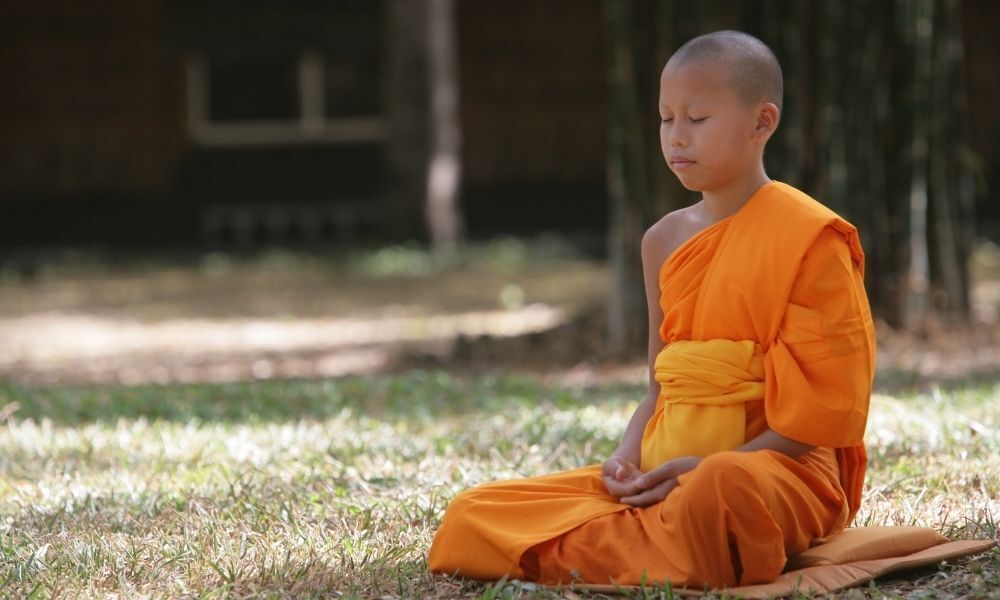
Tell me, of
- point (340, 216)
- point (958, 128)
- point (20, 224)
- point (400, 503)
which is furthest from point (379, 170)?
point (400, 503)

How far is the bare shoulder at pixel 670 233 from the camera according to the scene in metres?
3.69

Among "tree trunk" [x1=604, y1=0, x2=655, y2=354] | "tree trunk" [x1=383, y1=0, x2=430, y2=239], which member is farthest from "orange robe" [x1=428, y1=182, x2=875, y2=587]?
"tree trunk" [x1=383, y1=0, x2=430, y2=239]

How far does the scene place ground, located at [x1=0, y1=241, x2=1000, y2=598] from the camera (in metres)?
3.68

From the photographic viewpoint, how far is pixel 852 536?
357cm

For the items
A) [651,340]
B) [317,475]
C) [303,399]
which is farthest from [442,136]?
[651,340]

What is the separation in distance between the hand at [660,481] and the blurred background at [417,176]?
3754 millimetres

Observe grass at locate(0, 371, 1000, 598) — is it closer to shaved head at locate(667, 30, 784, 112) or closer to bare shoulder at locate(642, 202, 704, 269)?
bare shoulder at locate(642, 202, 704, 269)

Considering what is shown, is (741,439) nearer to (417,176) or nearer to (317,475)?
(317,475)

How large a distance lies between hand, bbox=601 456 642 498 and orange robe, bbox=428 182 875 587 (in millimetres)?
37

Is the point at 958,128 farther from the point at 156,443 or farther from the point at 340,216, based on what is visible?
the point at 340,216

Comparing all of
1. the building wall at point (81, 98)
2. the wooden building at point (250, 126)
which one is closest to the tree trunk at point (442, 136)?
the wooden building at point (250, 126)

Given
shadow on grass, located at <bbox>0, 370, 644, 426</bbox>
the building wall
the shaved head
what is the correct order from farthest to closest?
the building wall, shadow on grass, located at <bbox>0, 370, 644, 426</bbox>, the shaved head

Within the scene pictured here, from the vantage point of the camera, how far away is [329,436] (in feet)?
18.0

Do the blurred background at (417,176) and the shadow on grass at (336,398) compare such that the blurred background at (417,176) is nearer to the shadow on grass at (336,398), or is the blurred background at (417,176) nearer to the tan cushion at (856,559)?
the shadow on grass at (336,398)
